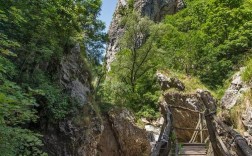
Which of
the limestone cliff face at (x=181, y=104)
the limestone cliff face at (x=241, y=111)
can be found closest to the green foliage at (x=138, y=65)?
the limestone cliff face at (x=181, y=104)

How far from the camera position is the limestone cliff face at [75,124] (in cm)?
866

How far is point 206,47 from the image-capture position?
21.9m

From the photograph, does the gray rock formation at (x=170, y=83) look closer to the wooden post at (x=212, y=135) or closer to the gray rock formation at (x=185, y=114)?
the gray rock formation at (x=185, y=114)

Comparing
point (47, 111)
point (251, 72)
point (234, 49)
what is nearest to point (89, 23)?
point (47, 111)

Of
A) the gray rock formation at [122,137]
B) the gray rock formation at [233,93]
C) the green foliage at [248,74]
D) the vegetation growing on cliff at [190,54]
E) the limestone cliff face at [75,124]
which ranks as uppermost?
the vegetation growing on cliff at [190,54]

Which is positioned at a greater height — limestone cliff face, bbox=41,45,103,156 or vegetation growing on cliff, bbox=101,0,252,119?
vegetation growing on cliff, bbox=101,0,252,119

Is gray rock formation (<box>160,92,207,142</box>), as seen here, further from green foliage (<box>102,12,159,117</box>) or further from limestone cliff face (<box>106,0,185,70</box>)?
limestone cliff face (<box>106,0,185,70</box>)

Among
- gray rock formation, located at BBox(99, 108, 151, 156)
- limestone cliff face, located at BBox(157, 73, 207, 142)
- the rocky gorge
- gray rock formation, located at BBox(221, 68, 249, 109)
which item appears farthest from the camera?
gray rock formation, located at BBox(99, 108, 151, 156)

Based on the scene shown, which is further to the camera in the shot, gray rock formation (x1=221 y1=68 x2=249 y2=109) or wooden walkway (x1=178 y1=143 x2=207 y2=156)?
gray rock formation (x1=221 y1=68 x2=249 y2=109)

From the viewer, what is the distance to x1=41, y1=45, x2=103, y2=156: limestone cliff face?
8656mm

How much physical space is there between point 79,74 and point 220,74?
14.0 meters

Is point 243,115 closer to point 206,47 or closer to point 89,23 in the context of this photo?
point 89,23

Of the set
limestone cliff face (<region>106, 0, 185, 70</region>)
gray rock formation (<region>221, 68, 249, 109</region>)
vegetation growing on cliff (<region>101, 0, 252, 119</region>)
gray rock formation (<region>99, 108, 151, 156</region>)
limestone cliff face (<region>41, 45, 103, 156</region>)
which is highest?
limestone cliff face (<region>106, 0, 185, 70</region>)

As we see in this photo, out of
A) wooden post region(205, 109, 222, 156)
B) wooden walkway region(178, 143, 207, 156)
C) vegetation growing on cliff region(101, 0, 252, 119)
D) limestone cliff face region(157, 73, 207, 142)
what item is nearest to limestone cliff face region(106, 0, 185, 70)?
vegetation growing on cliff region(101, 0, 252, 119)
